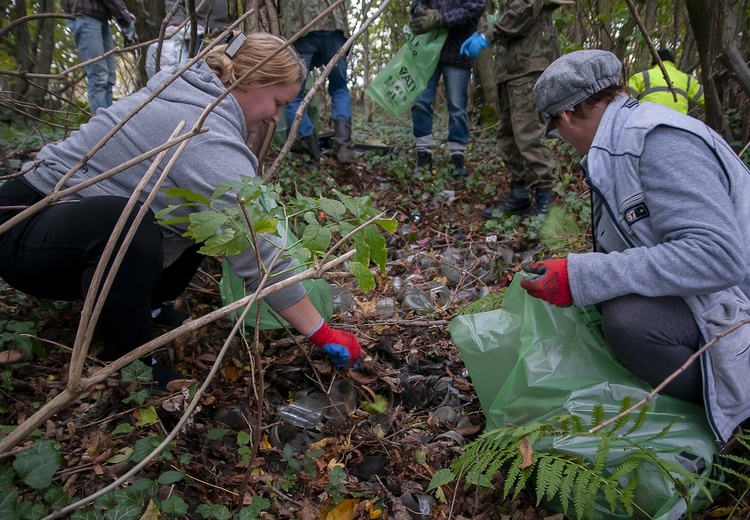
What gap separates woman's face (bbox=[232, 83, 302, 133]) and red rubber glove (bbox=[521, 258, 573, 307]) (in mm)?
1088

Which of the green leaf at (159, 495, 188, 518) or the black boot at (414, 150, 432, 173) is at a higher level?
the black boot at (414, 150, 432, 173)

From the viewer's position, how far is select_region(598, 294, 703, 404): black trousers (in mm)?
1467

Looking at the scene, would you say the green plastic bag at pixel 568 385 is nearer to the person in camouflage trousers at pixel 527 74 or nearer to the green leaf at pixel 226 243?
the green leaf at pixel 226 243

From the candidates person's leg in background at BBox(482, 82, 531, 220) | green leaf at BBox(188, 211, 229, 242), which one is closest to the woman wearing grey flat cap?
green leaf at BBox(188, 211, 229, 242)

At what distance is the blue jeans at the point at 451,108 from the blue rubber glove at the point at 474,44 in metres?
0.34

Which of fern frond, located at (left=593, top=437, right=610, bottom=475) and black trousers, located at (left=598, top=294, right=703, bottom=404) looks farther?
black trousers, located at (left=598, top=294, right=703, bottom=404)

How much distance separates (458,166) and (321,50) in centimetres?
157

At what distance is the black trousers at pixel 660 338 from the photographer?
1467mm

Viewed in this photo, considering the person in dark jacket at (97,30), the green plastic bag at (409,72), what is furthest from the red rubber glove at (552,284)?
the person in dark jacket at (97,30)

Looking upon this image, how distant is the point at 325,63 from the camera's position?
15.0 ft

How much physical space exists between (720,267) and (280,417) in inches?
55.6

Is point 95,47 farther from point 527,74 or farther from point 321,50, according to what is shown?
point 527,74

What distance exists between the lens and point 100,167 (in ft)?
5.67

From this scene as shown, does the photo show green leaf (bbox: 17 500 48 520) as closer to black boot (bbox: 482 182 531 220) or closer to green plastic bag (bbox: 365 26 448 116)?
black boot (bbox: 482 182 531 220)
